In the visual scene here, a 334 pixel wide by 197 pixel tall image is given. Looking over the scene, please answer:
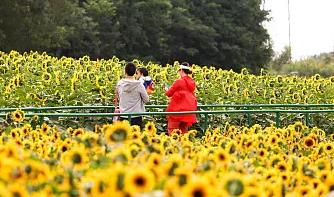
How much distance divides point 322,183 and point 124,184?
1.83 meters

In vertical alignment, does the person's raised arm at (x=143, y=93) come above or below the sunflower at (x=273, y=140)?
above

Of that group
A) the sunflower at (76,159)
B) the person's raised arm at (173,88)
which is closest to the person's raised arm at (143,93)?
the person's raised arm at (173,88)

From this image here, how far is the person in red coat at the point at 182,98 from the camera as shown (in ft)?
42.8

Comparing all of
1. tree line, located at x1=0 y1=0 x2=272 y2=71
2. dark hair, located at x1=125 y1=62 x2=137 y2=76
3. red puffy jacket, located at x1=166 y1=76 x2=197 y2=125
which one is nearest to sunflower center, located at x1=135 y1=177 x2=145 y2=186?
dark hair, located at x1=125 y1=62 x2=137 y2=76

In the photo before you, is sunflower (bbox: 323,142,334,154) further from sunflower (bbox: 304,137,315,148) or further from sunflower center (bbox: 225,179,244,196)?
sunflower center (bbox: 225,179,244,196)

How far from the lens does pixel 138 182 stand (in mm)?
3541

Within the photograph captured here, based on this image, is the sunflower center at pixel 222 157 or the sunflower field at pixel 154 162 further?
the sunflower center at pixel 222 157

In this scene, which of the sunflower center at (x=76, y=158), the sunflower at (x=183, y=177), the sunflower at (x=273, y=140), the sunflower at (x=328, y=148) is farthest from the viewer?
the sunflower at (x=273, y=140)

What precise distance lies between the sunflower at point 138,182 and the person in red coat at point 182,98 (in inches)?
371

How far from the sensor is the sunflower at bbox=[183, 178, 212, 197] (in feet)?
11.4

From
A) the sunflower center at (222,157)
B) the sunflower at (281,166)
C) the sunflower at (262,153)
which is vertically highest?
the sunflower center at (222,157)

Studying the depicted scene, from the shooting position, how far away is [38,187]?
4293mm

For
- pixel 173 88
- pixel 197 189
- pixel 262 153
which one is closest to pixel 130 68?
pixel 173 88

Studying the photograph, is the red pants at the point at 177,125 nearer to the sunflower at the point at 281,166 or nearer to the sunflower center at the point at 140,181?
the sunflower at the point at 281,166
